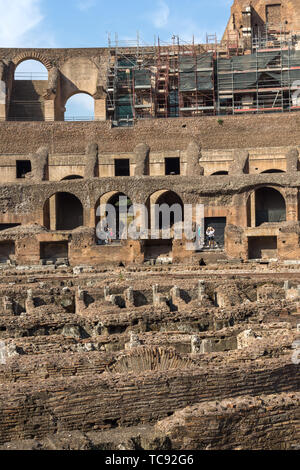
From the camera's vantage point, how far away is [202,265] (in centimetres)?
3023

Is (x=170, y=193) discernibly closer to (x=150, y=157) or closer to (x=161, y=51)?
(x=150, y=157)

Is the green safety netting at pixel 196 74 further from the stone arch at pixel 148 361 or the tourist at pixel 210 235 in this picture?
the stone arch at pixel 148 361

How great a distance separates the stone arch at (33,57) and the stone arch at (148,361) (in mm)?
39492

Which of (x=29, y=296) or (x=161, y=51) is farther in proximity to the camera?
(x=161, y=51)

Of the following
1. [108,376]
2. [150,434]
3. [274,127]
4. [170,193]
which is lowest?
[150,434]

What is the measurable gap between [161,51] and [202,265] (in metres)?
22.4

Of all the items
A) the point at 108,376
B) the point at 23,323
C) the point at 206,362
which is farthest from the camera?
the point at 23,323

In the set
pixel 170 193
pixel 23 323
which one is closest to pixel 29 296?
pixel 23 323

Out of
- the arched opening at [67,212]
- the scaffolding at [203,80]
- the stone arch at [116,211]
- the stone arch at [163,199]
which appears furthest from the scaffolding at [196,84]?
the arched opening at [67,212]

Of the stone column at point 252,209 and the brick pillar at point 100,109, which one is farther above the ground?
the brick pillar at point 100,109

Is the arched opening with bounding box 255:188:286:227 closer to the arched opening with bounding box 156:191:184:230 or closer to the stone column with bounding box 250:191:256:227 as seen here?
the stone column with bounding box 250:191:256:227

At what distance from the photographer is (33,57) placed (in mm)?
47688

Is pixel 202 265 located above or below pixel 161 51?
below

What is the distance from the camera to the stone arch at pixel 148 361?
10.2 metres
